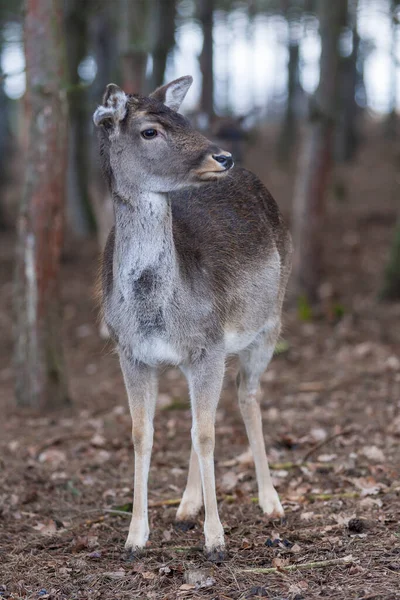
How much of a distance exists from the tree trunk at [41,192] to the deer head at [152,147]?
124 inches

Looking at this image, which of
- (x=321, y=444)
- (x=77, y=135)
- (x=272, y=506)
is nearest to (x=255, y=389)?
(x=272, y=506)

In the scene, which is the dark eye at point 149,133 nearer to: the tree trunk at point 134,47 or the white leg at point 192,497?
the white leg at point 192,497

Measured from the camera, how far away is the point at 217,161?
4.48m

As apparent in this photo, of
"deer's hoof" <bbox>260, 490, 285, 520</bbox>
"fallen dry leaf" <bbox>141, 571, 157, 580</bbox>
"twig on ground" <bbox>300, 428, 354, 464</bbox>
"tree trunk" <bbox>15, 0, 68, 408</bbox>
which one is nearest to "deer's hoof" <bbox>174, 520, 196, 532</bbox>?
"deer's hoof" <bbox>260, 490, 285, 520</bbox>

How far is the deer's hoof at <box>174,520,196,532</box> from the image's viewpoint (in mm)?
5286

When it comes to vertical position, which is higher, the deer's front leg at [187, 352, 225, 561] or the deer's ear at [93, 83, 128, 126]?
the deer's ear at [93, 83, 128, 126]

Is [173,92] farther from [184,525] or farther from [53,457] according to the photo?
[53,457]

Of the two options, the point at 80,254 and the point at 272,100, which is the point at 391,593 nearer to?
the point at 80,254

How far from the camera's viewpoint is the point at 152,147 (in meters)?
4.66

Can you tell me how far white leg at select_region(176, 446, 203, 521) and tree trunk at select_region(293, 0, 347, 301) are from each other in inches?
266

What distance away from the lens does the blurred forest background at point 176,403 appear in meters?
4.58

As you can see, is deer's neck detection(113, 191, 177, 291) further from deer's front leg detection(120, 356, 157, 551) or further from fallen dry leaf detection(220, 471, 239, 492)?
fallen dry leaf detection(220, 471, 239, 492)

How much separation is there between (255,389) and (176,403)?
286 cm

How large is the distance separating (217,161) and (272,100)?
162 feet
